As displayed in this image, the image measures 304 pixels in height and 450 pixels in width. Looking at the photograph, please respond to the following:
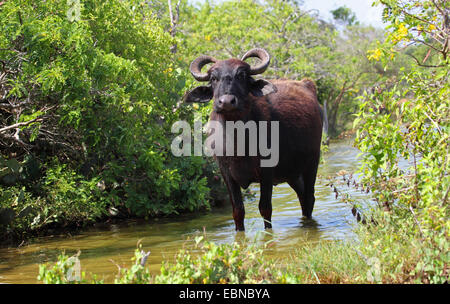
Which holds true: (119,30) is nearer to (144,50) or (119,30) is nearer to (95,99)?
(144,50)

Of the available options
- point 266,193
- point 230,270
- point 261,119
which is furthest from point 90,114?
point 230,270

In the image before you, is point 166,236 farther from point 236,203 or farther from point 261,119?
point 261,119

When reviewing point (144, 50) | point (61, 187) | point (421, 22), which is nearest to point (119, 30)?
point (144, 50)

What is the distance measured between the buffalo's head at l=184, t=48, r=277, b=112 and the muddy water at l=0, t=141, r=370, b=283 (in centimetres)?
143

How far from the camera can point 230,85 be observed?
651 centimetres

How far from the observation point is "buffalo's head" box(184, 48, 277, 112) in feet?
20.9

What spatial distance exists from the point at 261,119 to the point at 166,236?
183 cm

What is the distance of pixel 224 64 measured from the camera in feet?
21.9

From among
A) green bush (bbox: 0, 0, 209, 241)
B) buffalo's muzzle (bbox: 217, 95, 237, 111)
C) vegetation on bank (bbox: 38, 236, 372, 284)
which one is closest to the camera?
vegetation on bank (bbox: 38, 236, 372, 284)

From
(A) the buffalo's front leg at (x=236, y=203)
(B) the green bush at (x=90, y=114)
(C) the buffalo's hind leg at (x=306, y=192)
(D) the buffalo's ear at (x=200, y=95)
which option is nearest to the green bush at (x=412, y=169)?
(A) the buffalo's front leg at (x=236, y=203)

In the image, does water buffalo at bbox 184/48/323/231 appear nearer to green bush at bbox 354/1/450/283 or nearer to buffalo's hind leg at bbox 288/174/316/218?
buffalo's hind leg at bbox 288/174/316/218

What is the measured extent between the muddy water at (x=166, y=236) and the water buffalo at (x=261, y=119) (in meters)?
0.35

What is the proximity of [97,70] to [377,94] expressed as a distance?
3392 millimetres

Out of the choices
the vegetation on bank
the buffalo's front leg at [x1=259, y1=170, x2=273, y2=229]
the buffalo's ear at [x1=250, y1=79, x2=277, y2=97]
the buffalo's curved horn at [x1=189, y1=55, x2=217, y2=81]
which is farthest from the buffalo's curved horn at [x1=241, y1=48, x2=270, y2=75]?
the vegetation on bank
